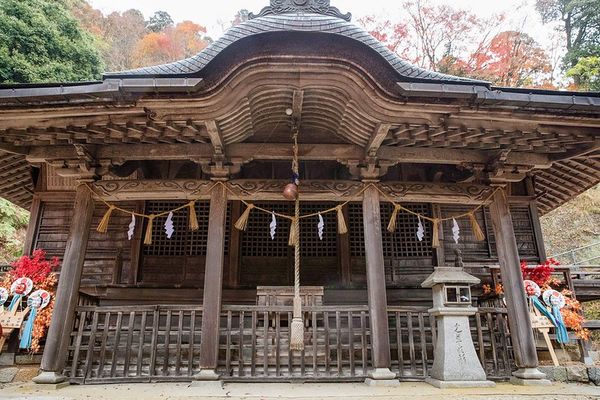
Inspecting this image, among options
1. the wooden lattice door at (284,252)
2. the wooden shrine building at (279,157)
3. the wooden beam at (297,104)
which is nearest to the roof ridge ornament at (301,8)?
the wooden shrine building at (279,157)

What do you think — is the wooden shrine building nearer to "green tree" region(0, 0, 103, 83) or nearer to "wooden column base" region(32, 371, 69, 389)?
"wooden column base" region(32, 371, 69, 389)

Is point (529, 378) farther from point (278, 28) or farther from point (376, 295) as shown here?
point (278, 28)

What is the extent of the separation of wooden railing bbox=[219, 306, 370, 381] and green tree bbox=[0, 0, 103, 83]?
1938 centimetres

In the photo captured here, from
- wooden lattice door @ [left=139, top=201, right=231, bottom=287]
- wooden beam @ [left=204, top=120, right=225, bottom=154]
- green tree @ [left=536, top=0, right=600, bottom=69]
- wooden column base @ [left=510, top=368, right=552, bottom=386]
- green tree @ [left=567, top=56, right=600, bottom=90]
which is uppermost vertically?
green tree @ [left=536, top=0, right=600, bottom=69]

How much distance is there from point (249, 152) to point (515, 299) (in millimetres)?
5260

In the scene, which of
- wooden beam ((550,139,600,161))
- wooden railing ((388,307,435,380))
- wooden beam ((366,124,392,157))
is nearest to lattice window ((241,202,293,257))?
wooden beam ((366,124,392,157))

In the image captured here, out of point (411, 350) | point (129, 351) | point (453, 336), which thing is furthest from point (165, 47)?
point (453, 336)

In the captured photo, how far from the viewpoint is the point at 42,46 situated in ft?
67.5

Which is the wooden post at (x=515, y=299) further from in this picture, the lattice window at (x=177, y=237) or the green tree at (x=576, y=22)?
the green tree at (x=576, y=22)

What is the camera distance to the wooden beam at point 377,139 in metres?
6.20

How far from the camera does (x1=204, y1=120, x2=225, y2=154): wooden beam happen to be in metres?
6.07

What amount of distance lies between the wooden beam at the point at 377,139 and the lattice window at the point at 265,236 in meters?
3.39

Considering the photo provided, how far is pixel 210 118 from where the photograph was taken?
5.93 m

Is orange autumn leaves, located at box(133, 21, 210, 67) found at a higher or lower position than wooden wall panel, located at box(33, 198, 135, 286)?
higher
